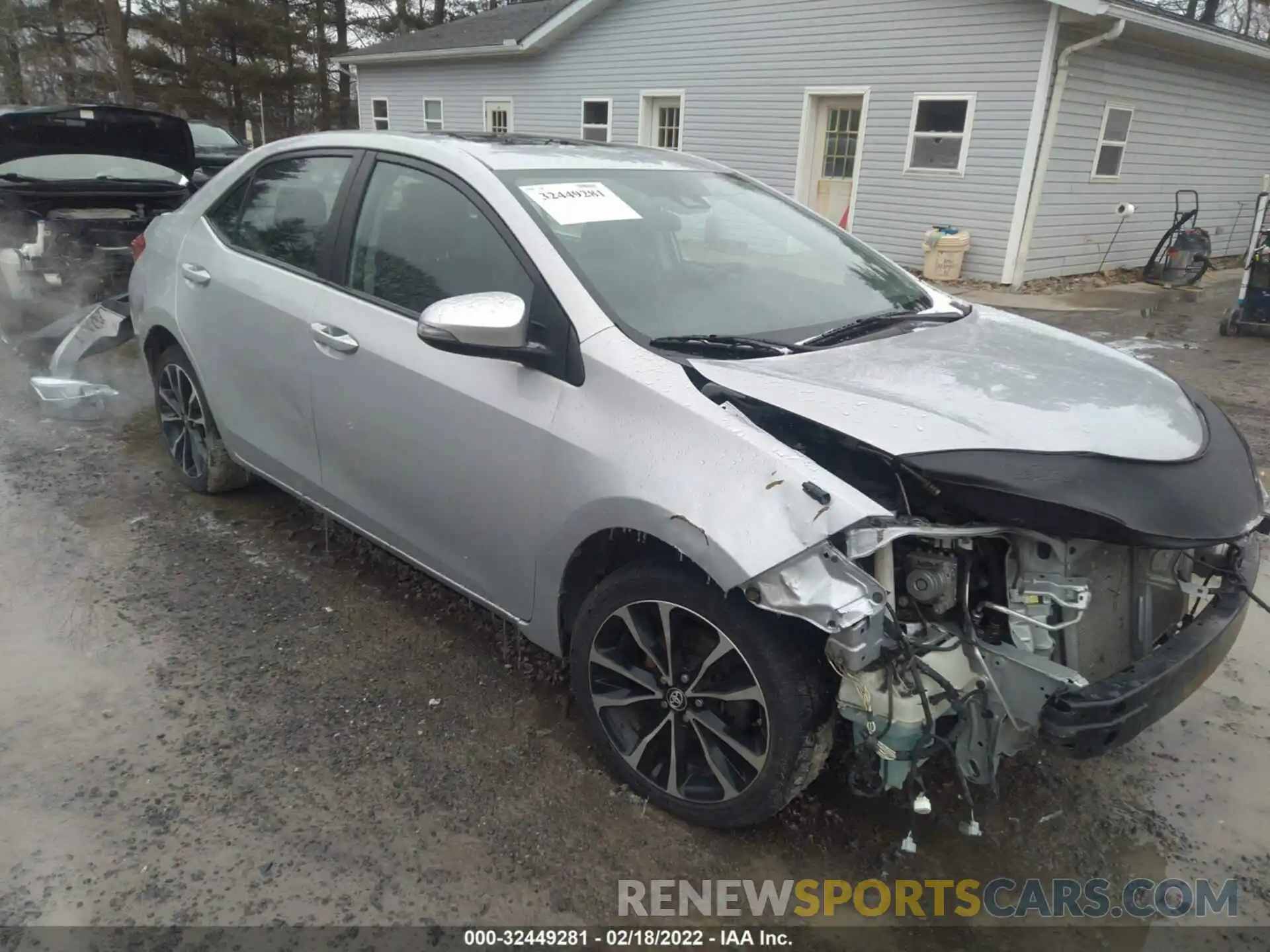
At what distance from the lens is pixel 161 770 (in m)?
2.54

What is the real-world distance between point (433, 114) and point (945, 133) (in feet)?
40.6

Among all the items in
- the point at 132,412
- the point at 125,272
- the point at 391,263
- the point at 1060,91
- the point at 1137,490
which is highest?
the point at 1060,91

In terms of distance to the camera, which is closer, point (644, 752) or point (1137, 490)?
point (1137, 490)

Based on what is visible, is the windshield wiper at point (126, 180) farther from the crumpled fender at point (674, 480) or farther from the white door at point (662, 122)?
the white door at point (662, 122)

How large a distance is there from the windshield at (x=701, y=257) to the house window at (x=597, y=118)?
13234 millimetres

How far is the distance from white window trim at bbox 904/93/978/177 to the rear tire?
10259mm

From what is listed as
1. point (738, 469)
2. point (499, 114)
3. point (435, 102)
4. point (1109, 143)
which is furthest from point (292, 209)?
point (435, 102)

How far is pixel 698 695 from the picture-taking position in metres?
2.27

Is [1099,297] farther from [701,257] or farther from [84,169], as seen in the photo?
[84,169]

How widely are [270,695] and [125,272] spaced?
219 inches

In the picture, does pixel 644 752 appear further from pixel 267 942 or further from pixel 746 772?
pixel 267 942

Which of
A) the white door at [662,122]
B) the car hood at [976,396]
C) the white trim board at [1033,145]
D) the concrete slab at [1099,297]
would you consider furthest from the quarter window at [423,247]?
the white door at [662,122]

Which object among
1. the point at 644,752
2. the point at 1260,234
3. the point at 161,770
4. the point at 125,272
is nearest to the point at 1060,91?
the point at 1260,234

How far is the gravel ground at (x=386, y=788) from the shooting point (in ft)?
7.15
